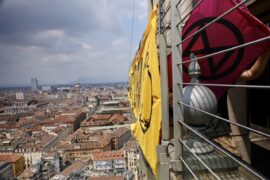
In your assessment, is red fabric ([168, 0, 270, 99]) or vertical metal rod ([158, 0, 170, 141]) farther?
vertical metal rod ([158, 0, 170, 141])

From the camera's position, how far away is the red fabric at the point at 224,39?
2.52 ft

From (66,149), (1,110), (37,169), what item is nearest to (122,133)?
(66,149)

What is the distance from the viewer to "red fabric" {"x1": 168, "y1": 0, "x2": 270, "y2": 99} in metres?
0.77

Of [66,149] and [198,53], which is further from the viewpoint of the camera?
[66,149]

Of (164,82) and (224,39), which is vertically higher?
(224,39)

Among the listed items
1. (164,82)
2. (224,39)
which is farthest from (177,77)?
(224,39)

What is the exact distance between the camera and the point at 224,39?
0.89 metres

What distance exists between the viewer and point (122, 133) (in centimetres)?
2319

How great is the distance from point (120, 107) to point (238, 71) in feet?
108

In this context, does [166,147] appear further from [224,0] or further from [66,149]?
[66,149]

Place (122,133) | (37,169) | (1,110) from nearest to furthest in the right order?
(37,169)
(122,133)
(1,110)

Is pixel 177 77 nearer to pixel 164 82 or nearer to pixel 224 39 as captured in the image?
pixel 164 82

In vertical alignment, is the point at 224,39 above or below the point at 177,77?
above

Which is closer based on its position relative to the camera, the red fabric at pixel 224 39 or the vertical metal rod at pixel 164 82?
the red fabric at pixel 224 39
